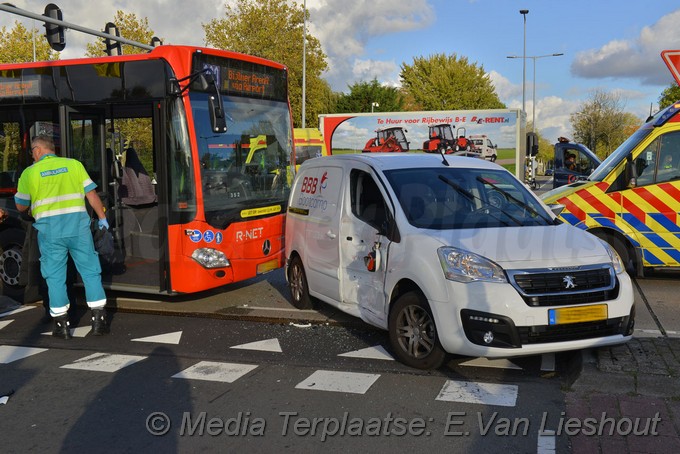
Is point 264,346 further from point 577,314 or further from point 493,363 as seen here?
point 577,314

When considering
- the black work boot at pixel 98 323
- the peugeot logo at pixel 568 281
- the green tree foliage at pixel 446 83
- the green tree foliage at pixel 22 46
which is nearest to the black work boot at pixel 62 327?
the black work boot at pixel 98 323

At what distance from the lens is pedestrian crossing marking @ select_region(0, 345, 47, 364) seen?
610 centimetres

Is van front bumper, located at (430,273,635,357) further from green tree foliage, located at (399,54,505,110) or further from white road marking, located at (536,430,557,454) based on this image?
green tree foliage, located at (399,54,505,110)

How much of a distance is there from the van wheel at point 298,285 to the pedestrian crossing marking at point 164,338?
1.51 m

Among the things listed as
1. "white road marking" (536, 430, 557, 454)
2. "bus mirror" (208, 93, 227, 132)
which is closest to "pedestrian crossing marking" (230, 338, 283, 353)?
"bus mirror" (208, 93, 227, 132)

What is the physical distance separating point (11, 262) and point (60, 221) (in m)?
2.62

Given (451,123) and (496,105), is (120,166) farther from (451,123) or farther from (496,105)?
(496,105)

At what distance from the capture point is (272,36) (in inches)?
1495

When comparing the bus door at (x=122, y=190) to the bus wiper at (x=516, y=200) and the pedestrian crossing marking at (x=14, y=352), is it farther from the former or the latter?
the bus wiper at (x=516, y=200)

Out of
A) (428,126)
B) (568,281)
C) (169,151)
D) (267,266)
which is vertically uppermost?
(428,126)

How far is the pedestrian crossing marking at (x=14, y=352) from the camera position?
610 cm

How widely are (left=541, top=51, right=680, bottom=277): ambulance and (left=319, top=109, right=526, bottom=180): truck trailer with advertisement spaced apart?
1561 cm

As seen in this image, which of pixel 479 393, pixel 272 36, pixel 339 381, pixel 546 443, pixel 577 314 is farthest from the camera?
pixel 272 36

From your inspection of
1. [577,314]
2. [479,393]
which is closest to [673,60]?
[577,314]
